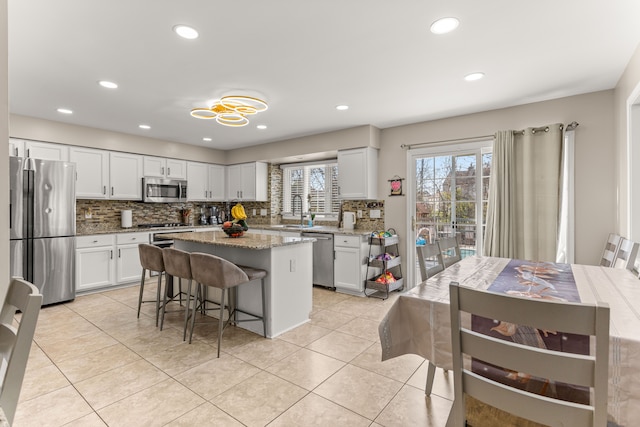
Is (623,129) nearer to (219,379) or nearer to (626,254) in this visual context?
(626,254)

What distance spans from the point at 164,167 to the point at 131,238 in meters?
1.44

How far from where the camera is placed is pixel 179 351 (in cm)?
274

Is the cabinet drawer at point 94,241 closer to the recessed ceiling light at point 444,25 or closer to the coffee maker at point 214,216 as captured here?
the coffee maker at point 214,216

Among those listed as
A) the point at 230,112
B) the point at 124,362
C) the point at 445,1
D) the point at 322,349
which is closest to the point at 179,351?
the point at 124,362

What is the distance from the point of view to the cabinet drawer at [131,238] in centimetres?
482

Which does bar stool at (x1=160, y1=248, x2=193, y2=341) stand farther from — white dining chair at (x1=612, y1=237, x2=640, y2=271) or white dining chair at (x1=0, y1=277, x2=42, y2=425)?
white dining chair at (x1=612, y1=237, x2=640, y2=271)

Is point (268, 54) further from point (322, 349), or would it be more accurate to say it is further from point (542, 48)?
point (322, 349)

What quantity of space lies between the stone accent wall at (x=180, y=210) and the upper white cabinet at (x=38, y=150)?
799 mm

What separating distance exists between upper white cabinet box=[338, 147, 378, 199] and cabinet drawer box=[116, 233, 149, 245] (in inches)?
127

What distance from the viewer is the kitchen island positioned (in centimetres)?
305

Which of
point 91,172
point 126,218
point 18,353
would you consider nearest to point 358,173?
point 126,218

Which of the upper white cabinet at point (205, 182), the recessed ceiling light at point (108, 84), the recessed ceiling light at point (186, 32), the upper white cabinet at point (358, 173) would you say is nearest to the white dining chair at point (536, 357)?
the recessed ceiling light at point (186, 32)

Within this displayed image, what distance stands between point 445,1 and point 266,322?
2881 millimetres

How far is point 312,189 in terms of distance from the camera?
20.4 ft
